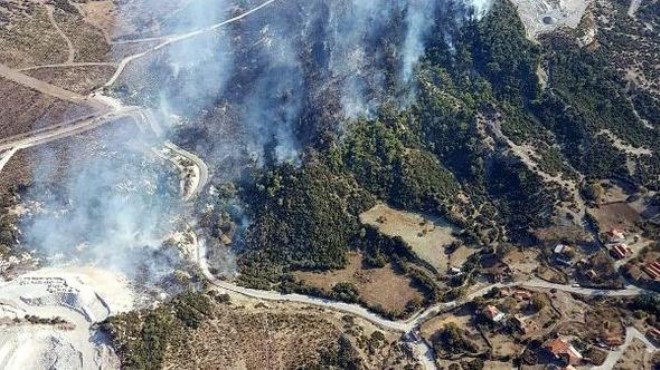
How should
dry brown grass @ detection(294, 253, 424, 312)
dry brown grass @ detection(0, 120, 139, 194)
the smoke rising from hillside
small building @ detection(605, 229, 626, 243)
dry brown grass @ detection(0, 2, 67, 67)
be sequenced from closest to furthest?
1. dry brown grass @ detection(294, 253, 424, 312)
2. small building @ detection(605, 229, 626, 243)
3. the smoke rising from hillside
4. dry brown grass @ detection(0, 120, 139, 194)
5. dry brown grass @ detection(0, 2, 67, 67)

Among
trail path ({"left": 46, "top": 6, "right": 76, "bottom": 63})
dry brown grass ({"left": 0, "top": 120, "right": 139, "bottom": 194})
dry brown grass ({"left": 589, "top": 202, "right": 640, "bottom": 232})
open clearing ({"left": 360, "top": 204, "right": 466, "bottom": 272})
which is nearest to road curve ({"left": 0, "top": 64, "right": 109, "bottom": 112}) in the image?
trail path ({"left": 46, "top": 6, "right": 76, "bottom": 63})

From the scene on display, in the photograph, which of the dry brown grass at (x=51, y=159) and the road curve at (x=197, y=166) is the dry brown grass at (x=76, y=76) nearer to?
the dry brown grass at (x=51, y=159)

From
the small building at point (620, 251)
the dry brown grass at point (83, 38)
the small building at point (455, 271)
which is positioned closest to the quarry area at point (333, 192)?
the small building at point (455, 271)

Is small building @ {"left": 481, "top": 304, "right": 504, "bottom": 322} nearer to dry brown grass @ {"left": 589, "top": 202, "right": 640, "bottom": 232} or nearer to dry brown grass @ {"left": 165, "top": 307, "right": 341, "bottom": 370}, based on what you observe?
dry brown grass @ {"left": 165, "top": 307, "right": 341, "bottom": 370}

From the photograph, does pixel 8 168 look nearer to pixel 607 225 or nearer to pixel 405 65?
pixel 405 65

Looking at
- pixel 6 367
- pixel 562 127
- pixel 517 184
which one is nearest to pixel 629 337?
pixel 517 184
